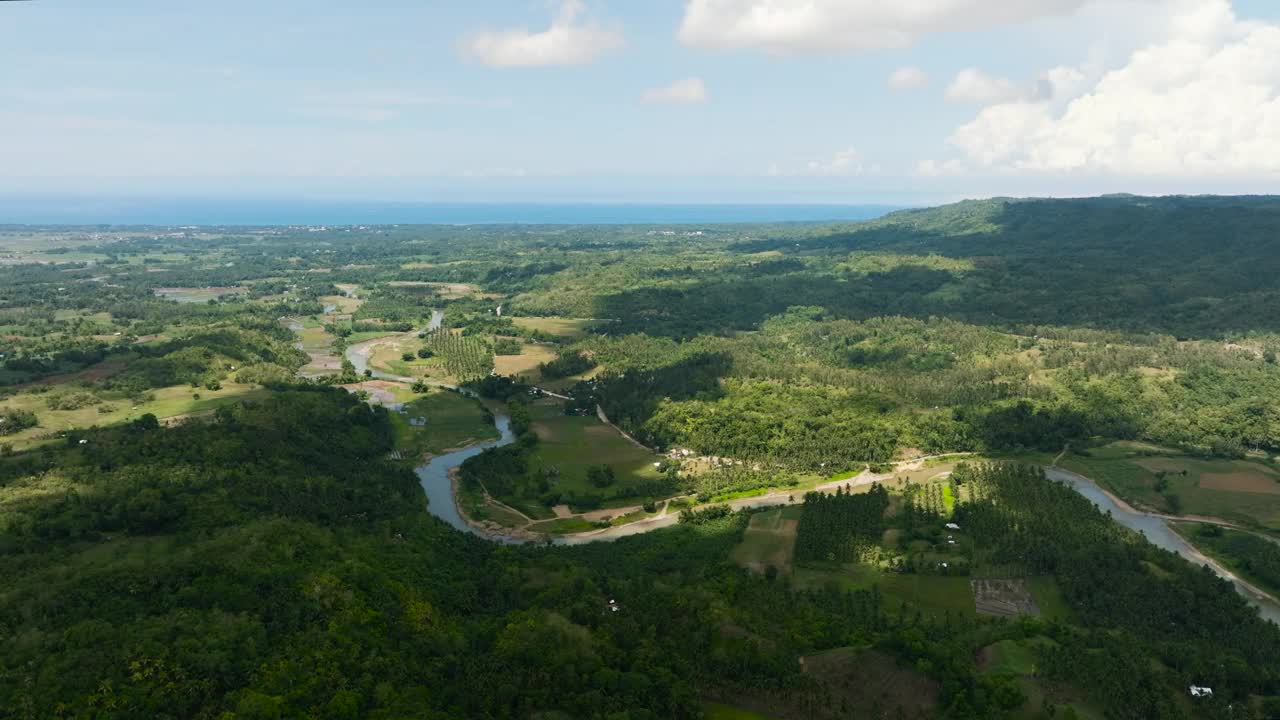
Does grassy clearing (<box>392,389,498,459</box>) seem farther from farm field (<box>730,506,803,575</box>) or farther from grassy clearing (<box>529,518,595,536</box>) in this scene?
farm field (<box>730,506,803,575</box>)

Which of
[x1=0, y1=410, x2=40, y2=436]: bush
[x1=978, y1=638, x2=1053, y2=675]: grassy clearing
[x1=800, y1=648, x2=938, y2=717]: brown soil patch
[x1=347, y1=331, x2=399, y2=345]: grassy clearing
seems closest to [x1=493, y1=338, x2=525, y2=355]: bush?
[x1=347, y1=331, x2=399, y2=345]: grassy clearing

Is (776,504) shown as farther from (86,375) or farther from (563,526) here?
(86,375)

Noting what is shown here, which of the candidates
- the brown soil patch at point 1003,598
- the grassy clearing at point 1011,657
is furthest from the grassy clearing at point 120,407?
the grassy clearing at point 1011,657

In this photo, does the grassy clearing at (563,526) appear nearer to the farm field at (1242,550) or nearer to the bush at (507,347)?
the farm field at (1242,550)

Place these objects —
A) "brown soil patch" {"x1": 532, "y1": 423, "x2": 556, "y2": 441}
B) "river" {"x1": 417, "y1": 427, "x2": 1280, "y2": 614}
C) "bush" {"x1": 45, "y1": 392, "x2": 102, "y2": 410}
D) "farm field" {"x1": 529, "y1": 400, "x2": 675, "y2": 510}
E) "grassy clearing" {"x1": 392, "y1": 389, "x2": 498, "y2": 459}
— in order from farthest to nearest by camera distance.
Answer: "brown soil patch" {"x1": 532, "y1": 423, "x2": 556, "y2": 441} < "grassy clearing" {"x1": 392, "y1": 389, "x2": 498, "y2": 459} < "bush" {"x1": 45, "y1": 392, "x2": 102, "y2": 410} < "farm field" {"x1": 529, "y1": 400, "x2": 675, "y2": 510} < "river" {"x1": 417, "y1": 427, "x2": 1280, "y2": 614}

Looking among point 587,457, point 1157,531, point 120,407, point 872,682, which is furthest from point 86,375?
point 1157,531

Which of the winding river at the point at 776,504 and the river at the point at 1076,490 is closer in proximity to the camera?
the river at the point at 1076,490
